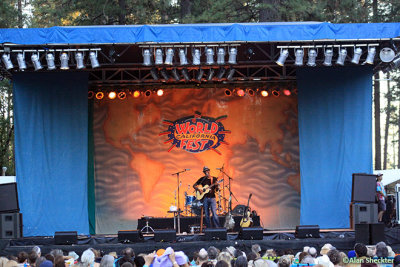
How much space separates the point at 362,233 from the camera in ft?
43.4

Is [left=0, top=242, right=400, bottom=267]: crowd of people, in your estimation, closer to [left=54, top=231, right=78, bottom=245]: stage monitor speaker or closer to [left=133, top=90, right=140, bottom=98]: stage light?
[left=54, top=231, right=78, bottom=245]: stage monitor speaker

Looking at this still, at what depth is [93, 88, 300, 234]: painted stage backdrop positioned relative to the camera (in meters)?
17.7

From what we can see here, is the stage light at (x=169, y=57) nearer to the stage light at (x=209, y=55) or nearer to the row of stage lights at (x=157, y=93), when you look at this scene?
the stage light at (x=209, y=55)

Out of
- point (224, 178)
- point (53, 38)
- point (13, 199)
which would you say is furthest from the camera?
point (224, 178)

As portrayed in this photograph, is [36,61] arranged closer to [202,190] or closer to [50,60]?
[50,60]

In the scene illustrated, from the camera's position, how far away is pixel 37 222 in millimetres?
15219

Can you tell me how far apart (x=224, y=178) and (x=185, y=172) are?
3.63 feet

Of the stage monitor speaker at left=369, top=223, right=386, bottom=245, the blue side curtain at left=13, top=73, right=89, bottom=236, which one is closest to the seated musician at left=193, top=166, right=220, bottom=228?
the blue side curtain at left=13, top=73, right=89, bottom=236

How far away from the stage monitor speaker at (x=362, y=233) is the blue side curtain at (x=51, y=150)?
6.37m

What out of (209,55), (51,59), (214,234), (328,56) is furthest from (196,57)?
(214,234)

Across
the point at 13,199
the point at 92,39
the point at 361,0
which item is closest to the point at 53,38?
the point at 92,39

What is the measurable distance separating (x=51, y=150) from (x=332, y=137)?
6956 millimetres

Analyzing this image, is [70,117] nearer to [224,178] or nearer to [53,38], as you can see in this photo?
[53,38]

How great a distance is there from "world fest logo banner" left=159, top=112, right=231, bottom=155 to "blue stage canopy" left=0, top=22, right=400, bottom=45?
14.1ft
